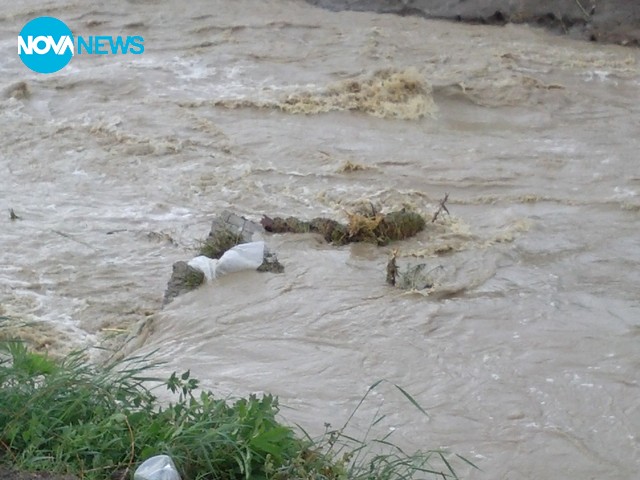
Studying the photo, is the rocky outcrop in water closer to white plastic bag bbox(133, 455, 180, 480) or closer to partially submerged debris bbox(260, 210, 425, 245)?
partially submerged debris bbox(260, 210, 425, 245)

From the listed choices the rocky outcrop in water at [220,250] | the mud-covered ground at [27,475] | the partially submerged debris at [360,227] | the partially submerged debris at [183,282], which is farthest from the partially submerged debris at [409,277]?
the mud-covered ground at [27,475]

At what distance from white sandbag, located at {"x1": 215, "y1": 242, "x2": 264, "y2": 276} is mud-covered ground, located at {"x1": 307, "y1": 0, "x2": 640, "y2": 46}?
8728 millimetres

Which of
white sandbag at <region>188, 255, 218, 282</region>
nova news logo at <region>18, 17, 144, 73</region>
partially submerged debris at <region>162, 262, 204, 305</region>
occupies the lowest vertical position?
partially submerged debris at <region>162, 262, 204, 305</region>

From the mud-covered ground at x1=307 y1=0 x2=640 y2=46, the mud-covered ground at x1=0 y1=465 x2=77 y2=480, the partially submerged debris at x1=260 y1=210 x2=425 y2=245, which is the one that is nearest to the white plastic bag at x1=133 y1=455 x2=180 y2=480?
the mud-covered ground at x1=0 y1=465 x2=77 y2=480

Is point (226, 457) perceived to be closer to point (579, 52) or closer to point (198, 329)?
point (198, 329)

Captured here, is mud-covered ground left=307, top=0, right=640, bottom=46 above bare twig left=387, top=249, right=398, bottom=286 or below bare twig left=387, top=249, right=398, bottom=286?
above

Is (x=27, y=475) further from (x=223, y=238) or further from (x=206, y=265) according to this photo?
(x=223, y=238)

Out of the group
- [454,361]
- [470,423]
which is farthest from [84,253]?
[470,423]

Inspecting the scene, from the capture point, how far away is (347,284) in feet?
23.2

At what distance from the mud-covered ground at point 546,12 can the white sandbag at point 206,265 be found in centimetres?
897

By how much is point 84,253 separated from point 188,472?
16.3ft

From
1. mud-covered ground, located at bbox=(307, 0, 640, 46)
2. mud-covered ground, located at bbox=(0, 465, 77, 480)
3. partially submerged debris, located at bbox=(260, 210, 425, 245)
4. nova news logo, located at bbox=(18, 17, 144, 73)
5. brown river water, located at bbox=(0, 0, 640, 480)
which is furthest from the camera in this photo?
nova news logo, located at bbox=(18, 17, 144, 73)

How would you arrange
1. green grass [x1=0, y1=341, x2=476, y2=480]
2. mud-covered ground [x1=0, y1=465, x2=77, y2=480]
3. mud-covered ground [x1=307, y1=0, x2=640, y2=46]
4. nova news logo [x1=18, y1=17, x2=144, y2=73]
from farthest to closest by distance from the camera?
nova news logo [x1=18, y1=17, x2=144, y2=73]
mud-covered ground [x1=307, y1=0, x2=640, y2=46]
green grass [x1=0, y1=341, x2=476, y2=480]
mud-covered ground [x1=0, y1=465, x2=77, y2=480]

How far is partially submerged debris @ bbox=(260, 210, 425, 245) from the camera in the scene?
796 cm
